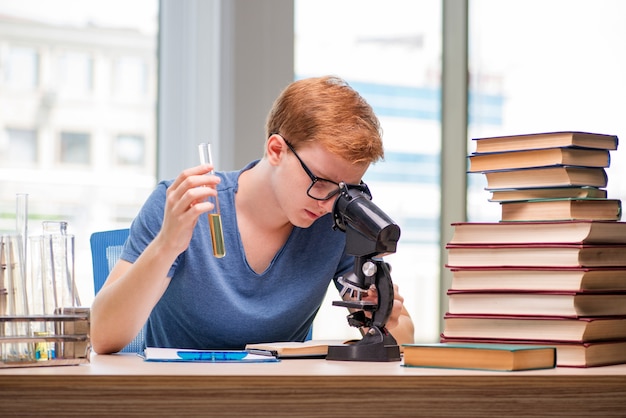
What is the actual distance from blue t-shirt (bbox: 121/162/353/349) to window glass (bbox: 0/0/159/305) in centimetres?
103

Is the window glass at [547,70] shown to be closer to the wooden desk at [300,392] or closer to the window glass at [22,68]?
the window glass at [22,68]

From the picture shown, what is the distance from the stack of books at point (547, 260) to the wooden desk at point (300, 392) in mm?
184

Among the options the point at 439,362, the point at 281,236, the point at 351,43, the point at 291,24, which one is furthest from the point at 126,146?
the point at 439,362

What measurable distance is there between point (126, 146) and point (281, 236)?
1248 millimetres

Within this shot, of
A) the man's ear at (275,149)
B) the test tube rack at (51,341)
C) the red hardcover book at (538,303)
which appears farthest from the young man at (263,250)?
the test tube rack at (51,341)

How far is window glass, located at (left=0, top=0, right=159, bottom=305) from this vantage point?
2.79 m

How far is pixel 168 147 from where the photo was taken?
2.94m

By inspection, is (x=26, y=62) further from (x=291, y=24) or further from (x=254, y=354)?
(x=254, y=354)

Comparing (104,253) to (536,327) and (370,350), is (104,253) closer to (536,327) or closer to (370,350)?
(370,350)

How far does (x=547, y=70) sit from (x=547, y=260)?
2.10m

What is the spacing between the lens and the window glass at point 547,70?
3096mm

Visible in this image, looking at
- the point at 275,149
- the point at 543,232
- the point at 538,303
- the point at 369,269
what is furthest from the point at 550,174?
the point at 275,149

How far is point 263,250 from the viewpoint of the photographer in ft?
6.01

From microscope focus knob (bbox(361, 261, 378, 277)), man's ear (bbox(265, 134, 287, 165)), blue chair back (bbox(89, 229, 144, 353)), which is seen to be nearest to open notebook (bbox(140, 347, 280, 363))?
microscope focus knob (bbox(361, 261, 378, 277))
